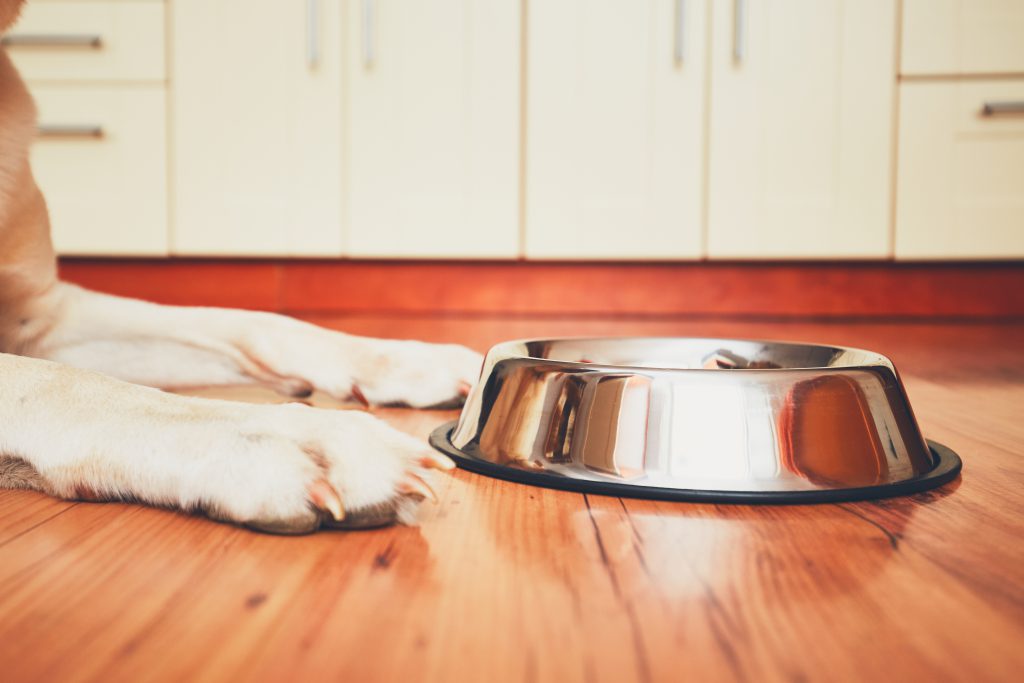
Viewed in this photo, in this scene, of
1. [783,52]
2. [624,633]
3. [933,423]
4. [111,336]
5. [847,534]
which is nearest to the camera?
[624,633]

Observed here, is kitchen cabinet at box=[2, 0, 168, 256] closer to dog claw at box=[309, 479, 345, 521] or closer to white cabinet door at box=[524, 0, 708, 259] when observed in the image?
white cabinet door at box=[524, 0, 708, 259]

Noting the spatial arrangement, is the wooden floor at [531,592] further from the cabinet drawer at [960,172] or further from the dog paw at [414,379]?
the cabinet drawer at [960,172]

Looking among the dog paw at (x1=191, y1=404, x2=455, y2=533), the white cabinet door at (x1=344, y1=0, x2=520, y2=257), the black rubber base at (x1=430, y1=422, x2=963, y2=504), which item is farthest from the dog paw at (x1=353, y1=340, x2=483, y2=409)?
the white cabinet door at (x1=344, y1=0, x2=520, y2=257)

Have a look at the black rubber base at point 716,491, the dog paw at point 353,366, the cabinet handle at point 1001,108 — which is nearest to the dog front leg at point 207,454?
the black rubber base at point 716,491

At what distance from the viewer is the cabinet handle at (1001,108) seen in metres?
2.14

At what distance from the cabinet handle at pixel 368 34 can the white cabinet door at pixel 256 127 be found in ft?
0.26

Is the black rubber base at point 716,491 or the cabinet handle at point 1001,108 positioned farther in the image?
the cabinet handle at point 1001,108

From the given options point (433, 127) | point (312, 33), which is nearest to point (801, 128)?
point (433, 127)

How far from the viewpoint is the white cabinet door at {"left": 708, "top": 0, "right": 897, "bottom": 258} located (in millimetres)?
2186

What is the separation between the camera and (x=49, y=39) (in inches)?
87.7

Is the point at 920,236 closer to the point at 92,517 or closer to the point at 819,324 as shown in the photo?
the point at 819,324

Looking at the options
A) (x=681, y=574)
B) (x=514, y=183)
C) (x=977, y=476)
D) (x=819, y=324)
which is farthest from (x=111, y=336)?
(x=819, y=324)

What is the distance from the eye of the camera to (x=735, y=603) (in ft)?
1.39

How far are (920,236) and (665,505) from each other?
2.01 metres
